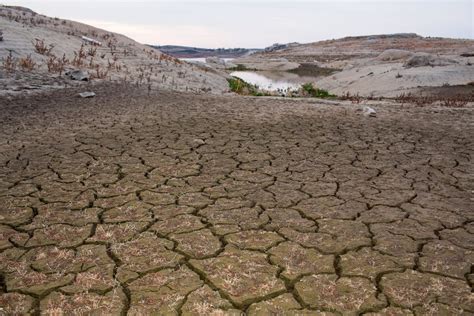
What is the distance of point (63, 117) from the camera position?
22.6 feet

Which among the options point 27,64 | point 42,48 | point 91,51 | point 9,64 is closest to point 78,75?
point 27,64

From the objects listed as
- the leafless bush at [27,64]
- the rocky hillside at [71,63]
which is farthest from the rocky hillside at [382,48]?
the leafless bush at [27,64]

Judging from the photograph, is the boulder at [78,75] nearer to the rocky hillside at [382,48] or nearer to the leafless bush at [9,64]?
the leafless bush at [9,64]

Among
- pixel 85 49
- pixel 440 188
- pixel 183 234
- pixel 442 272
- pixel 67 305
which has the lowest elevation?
pixel 67 305

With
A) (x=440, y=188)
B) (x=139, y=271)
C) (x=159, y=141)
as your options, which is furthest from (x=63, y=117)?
(x=440, y=188)

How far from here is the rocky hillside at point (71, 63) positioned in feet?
31.5

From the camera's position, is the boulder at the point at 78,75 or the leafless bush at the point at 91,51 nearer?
the boulder at the point at 78,75

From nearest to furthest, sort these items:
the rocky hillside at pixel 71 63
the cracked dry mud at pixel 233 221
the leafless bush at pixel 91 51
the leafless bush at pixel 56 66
Result: the cracked dry mud at pixel 233 221
the rocky hillside at pixel 71 63
the leafless bush at pixel 56 66
the leafless bush at pixel 91 51

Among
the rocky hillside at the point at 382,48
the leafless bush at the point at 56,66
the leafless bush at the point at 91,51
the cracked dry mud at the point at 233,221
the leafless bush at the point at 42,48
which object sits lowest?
the cracked dry mud at the point at 233,221

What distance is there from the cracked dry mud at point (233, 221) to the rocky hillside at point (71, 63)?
4047 mm

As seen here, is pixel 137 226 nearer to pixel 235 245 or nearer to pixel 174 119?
pixel 235 245

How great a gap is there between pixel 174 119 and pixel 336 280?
5202mm

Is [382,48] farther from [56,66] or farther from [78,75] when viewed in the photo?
[78,75]

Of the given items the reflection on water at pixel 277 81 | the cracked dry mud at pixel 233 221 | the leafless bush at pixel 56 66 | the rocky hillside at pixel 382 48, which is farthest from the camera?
the rocky hillside at pixel 382 48
